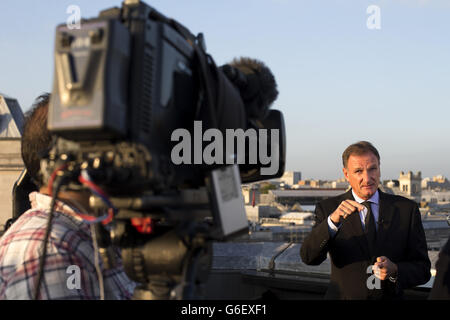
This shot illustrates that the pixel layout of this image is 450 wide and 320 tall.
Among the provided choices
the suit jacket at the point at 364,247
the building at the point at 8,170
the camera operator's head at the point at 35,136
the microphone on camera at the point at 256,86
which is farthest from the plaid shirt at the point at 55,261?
the building at the point at 8,170

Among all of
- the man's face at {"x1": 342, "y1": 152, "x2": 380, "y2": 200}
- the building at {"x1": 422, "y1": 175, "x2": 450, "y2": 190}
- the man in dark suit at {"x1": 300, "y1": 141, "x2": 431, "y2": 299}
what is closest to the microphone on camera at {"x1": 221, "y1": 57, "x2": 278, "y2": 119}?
the man in dark suit at {"x1": 300, "y1": 141, "x2": 431, "y2": 299}

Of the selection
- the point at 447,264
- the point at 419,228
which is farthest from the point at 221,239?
the point at 419,228

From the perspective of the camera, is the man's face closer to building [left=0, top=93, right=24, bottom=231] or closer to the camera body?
the camera body

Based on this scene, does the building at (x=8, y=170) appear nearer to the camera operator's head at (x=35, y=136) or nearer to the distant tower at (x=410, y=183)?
the camera operator's head at (x=35, y=136)

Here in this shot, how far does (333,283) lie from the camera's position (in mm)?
3547

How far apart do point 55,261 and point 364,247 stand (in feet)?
7.20

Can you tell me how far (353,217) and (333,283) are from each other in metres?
0.46

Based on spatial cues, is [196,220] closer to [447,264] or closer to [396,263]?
[447,264]

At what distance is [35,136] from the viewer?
222 centimetres

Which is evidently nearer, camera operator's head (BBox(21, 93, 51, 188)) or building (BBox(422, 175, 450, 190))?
camera operator's head (BBox(21, 93, 51, 188))

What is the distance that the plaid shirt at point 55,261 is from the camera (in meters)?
1.89

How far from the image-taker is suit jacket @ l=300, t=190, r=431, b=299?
11.2ft

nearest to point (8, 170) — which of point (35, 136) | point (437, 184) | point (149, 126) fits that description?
point (35, 136)

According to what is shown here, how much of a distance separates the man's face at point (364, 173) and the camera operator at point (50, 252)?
1844 millimetres
